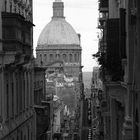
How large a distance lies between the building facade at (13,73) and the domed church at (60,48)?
114 metres

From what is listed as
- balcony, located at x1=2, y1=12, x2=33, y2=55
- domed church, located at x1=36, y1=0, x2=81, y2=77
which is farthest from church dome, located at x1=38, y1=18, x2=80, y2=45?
balcony, located at x1=2, y1=12, x2=33, y2=55

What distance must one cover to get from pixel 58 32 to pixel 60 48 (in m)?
8.86

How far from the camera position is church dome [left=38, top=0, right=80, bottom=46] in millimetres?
161875

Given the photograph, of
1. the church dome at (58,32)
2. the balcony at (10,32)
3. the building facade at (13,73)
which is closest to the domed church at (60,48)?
the church dome at (58,32)

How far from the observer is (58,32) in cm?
16662

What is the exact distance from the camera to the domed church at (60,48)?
156500 millimetres

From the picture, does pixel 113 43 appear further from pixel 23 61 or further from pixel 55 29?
pixel 55 29

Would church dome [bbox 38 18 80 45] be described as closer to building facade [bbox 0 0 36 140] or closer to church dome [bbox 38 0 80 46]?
church dome [bbox 38 0 80 46]

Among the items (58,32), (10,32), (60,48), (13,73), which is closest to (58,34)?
(58,32)

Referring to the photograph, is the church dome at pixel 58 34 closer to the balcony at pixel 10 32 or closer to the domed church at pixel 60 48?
the domed church at pixel 60 48

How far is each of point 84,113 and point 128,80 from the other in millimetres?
100500

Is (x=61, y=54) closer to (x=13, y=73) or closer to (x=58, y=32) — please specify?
(x=58, y=32)

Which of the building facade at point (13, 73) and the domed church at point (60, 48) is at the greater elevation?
the domed church at point (60, 48)

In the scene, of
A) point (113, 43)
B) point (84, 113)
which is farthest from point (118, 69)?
point (84, 113)
